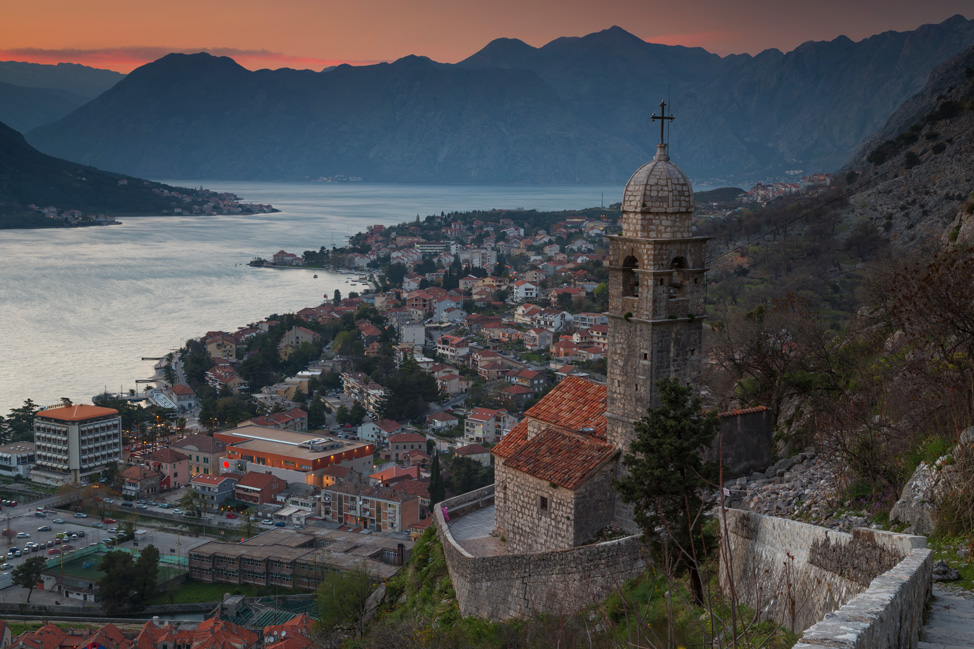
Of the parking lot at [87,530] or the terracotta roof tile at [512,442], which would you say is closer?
the terracotta roof tile at [512,442]

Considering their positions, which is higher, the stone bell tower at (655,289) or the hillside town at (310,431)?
the stone bell tower at (655,289)

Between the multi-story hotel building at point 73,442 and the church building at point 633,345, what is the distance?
102 feet

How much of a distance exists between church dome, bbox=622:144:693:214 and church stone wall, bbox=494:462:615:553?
110 inches

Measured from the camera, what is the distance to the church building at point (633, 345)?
32.3 ft

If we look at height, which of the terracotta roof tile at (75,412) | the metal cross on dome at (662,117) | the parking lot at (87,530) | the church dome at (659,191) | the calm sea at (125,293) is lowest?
the parking lot at (87,530)

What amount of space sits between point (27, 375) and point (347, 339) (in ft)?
55.7

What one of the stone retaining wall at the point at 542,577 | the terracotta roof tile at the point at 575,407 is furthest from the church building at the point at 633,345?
the stone retaining wall at the point at 542,577

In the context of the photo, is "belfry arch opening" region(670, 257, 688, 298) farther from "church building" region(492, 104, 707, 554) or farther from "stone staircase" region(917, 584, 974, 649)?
"stone staircase" region(917, 584, 974, 649)

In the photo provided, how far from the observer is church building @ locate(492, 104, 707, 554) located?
387 inches

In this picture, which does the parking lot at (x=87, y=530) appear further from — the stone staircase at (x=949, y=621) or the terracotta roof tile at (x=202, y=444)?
the stone staircase at (x=949, y=621)

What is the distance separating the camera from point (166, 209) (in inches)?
6196

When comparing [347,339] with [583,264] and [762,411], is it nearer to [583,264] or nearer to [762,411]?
[583,264]

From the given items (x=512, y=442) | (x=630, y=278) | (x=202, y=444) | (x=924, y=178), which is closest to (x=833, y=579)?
(x=630, y=278)

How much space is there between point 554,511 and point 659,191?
3.63 metres
